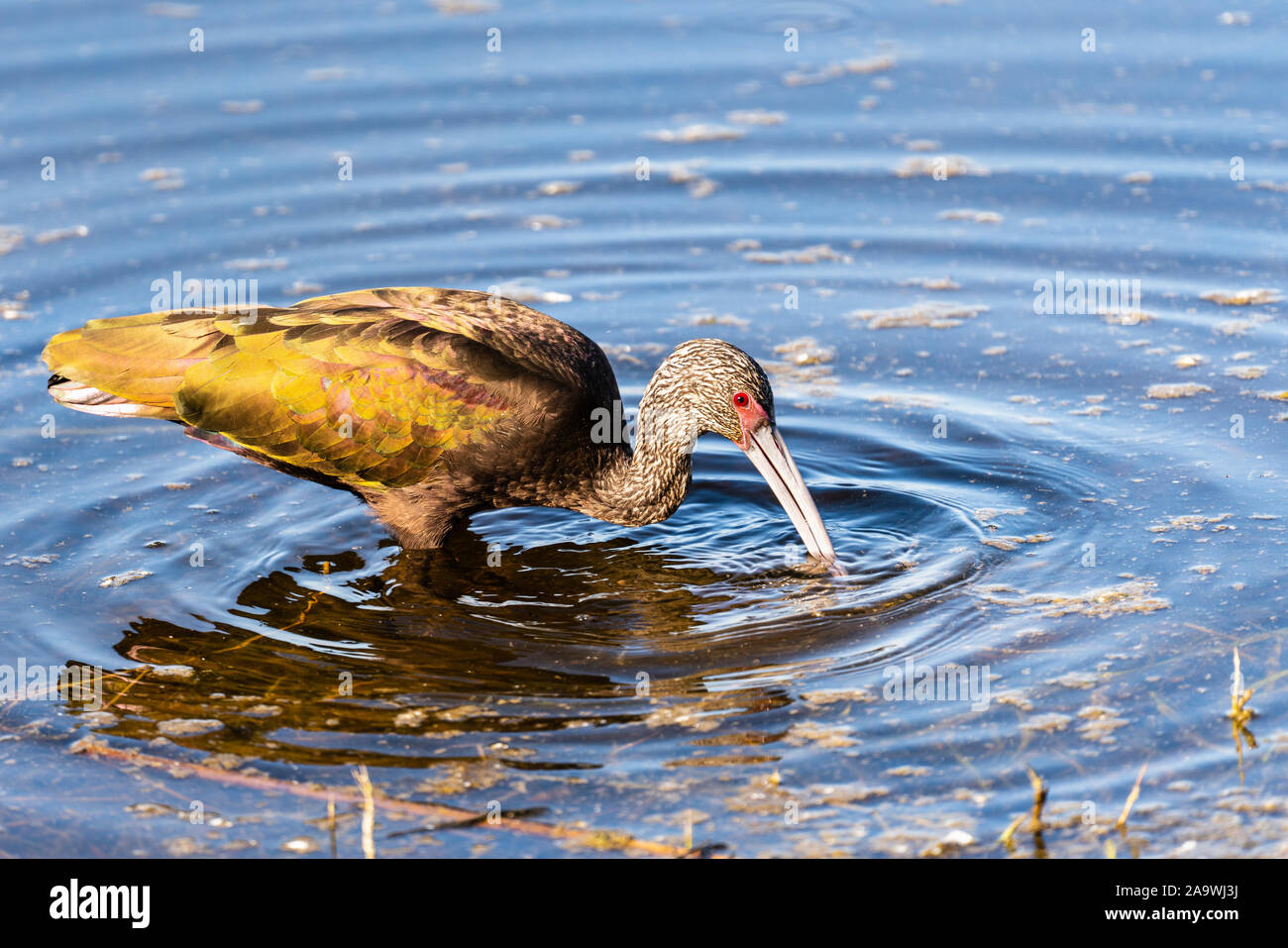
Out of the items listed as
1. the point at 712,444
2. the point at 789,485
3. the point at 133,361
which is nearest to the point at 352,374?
the point at 133,361

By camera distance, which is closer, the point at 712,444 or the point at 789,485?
the point at 789,485

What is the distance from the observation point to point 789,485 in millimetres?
6699

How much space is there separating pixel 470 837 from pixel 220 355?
9.06 ft

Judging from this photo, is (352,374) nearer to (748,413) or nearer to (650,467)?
(650,467)

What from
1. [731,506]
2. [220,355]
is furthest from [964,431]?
[220,355]

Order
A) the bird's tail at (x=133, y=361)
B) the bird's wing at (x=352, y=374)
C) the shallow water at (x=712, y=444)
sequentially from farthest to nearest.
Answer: the bird's tail at (x=133, y=361) → the bird's wing at (x=352, y=374) → the shallow water at (x=712, y=444)

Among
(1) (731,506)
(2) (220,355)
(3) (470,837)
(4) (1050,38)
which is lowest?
(3) (470,837)

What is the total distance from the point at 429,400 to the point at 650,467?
1013mm

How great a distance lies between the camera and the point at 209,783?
5.29 meters

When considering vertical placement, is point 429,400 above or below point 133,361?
below

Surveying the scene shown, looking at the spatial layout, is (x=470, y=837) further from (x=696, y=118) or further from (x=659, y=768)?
(x=696, y=118)

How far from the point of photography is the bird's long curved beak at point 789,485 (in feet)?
21.6

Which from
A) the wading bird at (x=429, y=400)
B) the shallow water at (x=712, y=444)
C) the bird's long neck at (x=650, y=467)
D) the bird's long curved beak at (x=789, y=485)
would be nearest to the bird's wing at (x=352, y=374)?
the wading bird at (x=429, y=400)

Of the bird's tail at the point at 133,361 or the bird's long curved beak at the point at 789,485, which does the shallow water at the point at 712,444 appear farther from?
the bird's tail at the point at 133,361
